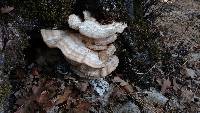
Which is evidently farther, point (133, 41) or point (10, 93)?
point (133, 41)

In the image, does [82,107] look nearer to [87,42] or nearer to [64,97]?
[64,97]

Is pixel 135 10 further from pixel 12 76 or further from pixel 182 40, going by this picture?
pixel 12 76

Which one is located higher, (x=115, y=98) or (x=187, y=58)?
(x=187, y=58)

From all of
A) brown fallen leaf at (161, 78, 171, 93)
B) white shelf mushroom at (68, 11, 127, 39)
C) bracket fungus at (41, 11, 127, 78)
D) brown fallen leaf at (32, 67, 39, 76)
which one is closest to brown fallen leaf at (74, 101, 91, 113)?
bracket fungus at (41, 11, 127, 78)

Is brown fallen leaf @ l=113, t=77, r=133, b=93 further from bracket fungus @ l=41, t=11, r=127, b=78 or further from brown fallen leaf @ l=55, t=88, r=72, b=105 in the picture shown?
brown fallen leaf @ l=55, t=88, r=72, b=105

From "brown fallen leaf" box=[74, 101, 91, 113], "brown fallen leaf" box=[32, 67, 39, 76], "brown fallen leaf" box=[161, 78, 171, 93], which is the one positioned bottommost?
"brown fallen leaf" box=[74, 101, 91, 113]

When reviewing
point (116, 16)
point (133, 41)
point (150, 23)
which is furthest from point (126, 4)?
point (150, 23)

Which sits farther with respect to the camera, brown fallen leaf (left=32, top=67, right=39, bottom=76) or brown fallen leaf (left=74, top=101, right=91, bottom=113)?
brown fallen leaf (left=32, top=67, right=39, bottom=76)

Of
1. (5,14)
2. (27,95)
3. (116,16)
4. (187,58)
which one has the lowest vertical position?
(27,95)

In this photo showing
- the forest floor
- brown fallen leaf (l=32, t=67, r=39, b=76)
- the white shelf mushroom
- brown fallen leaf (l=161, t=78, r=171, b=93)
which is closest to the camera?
the white shelf mushroom
